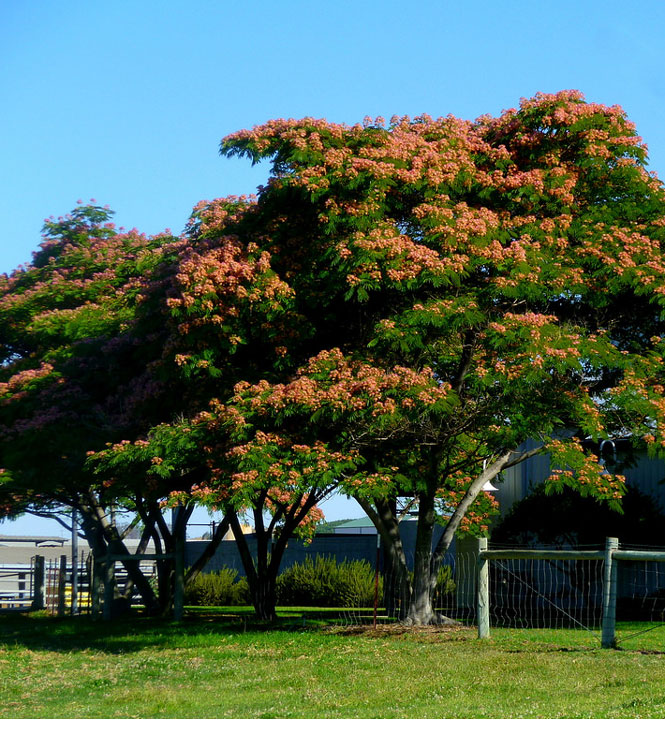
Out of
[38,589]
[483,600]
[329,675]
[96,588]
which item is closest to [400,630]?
[483,600]

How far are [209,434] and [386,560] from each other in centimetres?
569

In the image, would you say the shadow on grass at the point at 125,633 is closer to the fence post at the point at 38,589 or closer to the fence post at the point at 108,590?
the fence post at the point at 108,590

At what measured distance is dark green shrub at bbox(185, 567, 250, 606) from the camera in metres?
33.7

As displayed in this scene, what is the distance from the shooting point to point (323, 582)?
32.3m

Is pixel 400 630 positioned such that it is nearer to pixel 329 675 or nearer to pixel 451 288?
pixel 329 675

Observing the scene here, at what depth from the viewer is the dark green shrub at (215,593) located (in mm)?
33719

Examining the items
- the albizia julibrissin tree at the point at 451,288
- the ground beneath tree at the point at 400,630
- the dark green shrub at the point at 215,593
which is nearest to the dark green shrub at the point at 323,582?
the dark green shrub at the point at 215,593

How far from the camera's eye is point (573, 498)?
962 inches

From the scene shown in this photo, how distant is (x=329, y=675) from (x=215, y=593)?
70.8 ft

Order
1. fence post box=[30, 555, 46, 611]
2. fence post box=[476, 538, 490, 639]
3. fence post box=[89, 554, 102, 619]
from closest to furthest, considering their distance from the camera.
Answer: fence post box=[476, 538, 490, 639]
fence post box=[89, 554, 102, 619]
fence post box=[30, 555, 46, 611]

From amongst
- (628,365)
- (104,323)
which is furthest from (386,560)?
(104,323)

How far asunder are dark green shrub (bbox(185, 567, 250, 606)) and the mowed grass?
14000mm

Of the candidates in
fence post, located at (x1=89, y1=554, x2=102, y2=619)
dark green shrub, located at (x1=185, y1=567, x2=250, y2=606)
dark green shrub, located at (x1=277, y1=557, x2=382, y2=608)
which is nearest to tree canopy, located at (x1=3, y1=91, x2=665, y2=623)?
fence post, located at (x1=89, y1=554, x2=102, y2=619)

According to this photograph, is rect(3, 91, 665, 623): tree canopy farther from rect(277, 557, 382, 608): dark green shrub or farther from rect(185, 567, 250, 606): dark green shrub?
rect(185, 567, 250, 606): dark green shrub
